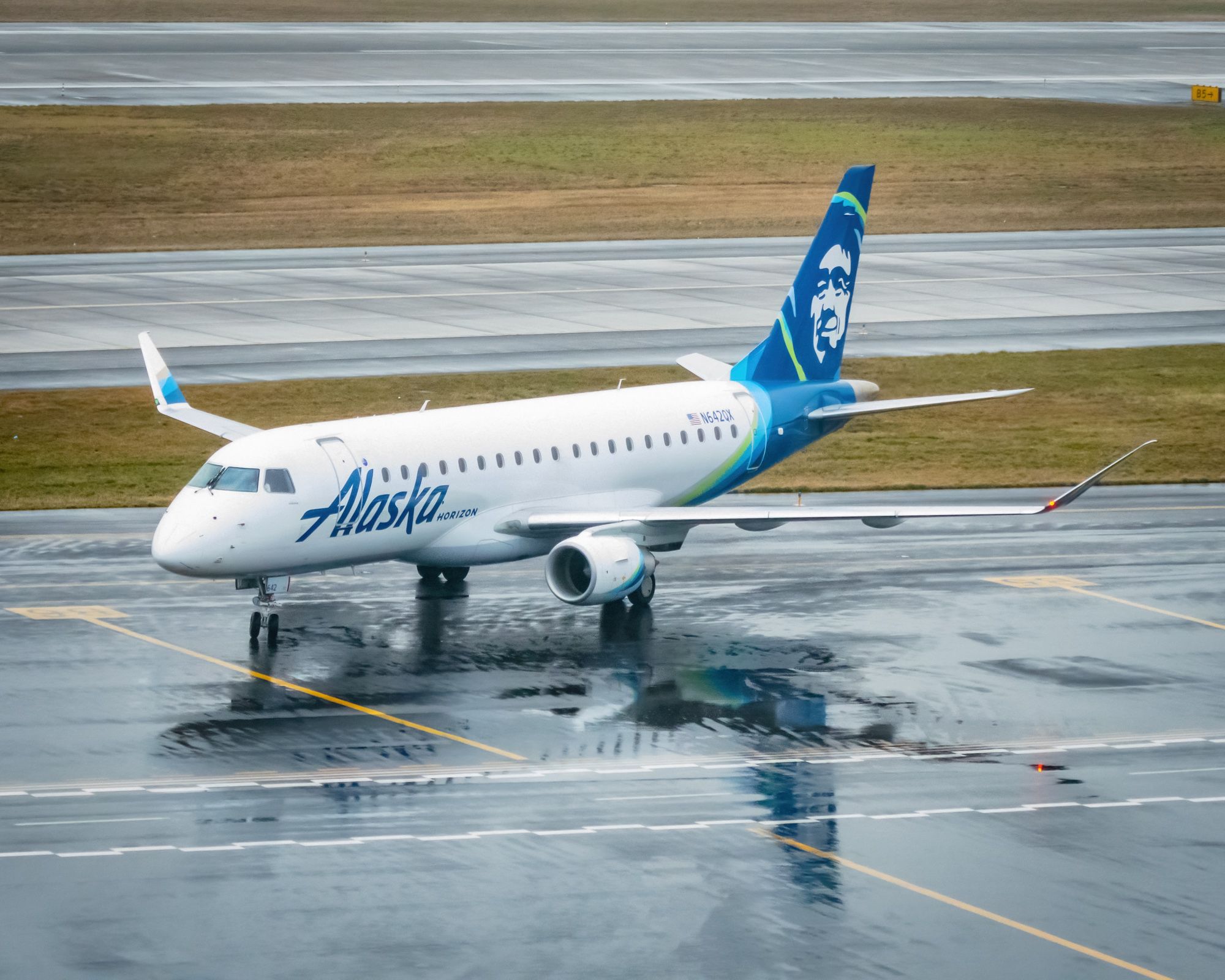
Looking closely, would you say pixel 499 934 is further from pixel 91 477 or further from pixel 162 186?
pixel 162 186

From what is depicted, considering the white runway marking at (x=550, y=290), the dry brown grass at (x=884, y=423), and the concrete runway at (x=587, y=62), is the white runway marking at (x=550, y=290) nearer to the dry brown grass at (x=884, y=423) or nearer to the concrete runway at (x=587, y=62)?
the dry brown grass at (x=884, y=423)

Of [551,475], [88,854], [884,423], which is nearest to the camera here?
[88,854]

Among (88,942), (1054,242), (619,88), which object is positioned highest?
(619,88)

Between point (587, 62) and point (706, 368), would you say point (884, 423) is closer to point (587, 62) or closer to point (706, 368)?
point (706, 368)

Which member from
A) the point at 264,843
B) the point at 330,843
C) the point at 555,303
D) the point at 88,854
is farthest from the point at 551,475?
the point at 555,303

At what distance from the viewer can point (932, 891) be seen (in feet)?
85.2

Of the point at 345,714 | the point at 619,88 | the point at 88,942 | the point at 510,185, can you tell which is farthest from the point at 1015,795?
the point at 619,88

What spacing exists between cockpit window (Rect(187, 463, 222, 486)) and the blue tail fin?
44.3ft

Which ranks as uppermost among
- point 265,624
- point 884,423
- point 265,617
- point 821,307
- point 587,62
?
point 587,62

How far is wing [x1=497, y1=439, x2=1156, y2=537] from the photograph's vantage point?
38781 mm

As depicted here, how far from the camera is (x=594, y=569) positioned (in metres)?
37.5

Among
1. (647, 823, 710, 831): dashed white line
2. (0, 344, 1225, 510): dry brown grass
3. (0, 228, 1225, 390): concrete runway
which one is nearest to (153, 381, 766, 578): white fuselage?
(0, 344, 1225, 510): dry brown grass

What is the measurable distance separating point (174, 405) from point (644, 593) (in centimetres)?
1312

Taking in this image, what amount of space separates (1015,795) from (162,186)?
7808 cm
